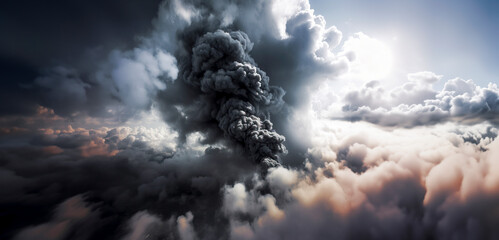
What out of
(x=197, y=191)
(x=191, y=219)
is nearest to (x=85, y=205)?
(x=197, y=191)

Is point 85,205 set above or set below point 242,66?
below

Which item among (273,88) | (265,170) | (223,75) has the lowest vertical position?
(265,170)

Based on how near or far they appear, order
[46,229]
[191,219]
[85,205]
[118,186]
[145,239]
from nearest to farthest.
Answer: [46,229] < [145,239] < [191,219] < [85,205] < [118,186]

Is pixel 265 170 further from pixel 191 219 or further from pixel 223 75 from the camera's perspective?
pixel 191 219

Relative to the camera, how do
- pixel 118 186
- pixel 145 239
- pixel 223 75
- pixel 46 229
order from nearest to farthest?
pixel 223 75
pixel 46 229
pixel 145 239
pixel 118 186

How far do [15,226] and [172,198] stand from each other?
3278 inches

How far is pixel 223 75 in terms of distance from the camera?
37.7m

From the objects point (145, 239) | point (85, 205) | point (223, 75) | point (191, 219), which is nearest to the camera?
point (223, 75)

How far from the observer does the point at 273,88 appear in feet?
159

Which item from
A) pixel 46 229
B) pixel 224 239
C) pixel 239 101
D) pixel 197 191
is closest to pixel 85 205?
pixel 46 229

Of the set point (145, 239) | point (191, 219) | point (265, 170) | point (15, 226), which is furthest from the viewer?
point (191, 219)

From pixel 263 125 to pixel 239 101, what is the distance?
27.6 feet

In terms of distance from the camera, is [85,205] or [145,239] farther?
[85,205]

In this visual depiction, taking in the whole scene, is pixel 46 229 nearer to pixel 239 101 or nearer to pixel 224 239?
pixel 224 239
